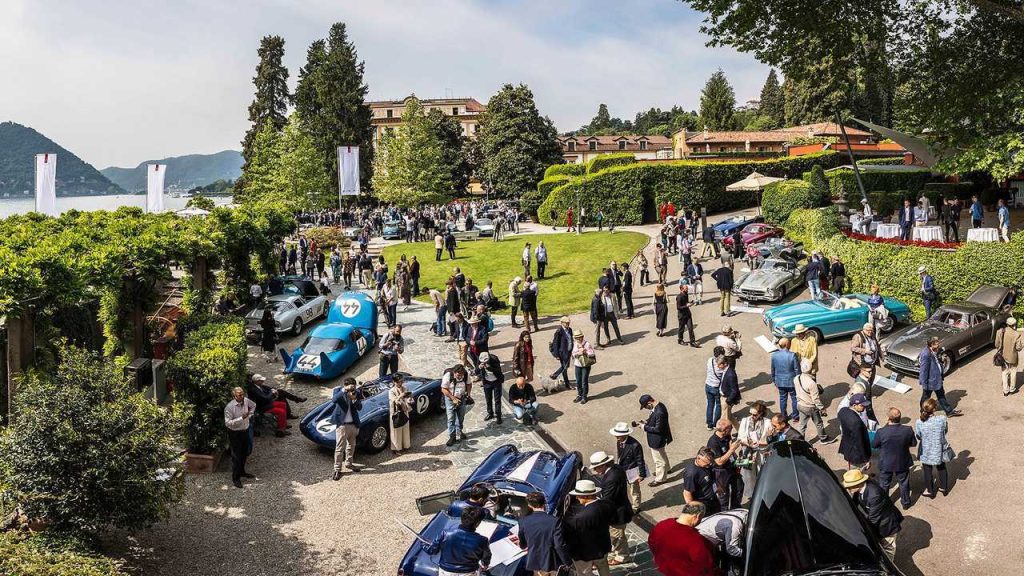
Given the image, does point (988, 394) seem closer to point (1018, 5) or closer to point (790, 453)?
point (790, 453)

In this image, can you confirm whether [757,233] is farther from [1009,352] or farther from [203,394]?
[203,394]

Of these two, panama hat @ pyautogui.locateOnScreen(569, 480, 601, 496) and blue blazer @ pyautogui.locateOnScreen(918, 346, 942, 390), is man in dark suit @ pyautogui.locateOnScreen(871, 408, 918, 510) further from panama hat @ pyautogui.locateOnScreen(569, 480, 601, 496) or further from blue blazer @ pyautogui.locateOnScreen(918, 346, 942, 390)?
panama hat @ pyautogui.locateOnScreen(569, 480, 601, 496)

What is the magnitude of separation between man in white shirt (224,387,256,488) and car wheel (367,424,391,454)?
89.0 inches

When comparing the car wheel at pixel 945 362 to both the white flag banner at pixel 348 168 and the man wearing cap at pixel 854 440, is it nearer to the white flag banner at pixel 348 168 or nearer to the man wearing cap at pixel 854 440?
the man wearing cap at pixel 854 440

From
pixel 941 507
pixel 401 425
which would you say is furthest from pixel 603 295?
pixel 941 507

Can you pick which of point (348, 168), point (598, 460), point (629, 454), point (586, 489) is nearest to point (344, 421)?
point (629, 454)

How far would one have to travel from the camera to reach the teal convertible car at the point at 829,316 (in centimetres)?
1750

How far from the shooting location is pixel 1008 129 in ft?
68.3

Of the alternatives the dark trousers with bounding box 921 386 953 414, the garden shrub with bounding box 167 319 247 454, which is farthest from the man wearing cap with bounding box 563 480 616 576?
the dark trousers with bounding box 921 386 953 414

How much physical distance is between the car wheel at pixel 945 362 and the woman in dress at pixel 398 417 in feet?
34.3

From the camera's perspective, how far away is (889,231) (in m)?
A: 25.2

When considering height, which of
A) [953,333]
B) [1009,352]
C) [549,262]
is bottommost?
[1009,352]

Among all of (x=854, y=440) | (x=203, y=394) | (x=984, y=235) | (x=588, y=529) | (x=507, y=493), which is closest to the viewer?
(x=588, y=529)

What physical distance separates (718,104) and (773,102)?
15980mm
